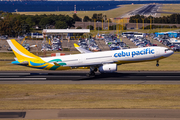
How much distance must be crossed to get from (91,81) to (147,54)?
13.1 m

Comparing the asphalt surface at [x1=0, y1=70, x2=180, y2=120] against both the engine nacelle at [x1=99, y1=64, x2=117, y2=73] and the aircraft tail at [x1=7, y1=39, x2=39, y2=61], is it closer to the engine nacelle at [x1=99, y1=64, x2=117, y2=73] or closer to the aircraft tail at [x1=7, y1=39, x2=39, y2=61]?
the engine nacelle at [x1=99, y1=64, x2=117, y2=73]

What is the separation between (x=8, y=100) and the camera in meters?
36.3

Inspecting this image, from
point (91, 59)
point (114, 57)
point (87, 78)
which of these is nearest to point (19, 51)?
point (91, 59)

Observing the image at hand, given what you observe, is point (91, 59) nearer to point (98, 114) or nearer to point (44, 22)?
point (98, 114)

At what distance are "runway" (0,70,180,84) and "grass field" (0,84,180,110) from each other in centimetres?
340

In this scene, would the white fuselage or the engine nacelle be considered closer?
the engine nacelle

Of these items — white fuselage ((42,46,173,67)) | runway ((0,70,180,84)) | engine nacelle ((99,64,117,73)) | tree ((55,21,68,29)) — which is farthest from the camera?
tree ((55,21,68,29))

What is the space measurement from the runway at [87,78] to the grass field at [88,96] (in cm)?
340

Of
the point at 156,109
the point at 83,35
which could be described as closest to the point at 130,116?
the point at 156,109

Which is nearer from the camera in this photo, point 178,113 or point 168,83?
point 178,113

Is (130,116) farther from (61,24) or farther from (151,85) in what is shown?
(61,24)

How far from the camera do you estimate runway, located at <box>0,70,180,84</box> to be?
158ft

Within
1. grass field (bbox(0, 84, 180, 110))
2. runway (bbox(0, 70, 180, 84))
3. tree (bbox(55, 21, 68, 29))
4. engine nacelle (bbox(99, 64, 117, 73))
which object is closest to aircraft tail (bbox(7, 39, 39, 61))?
runway (bbox(0, 70, 180, 84))

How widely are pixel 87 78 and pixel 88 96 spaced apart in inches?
531
